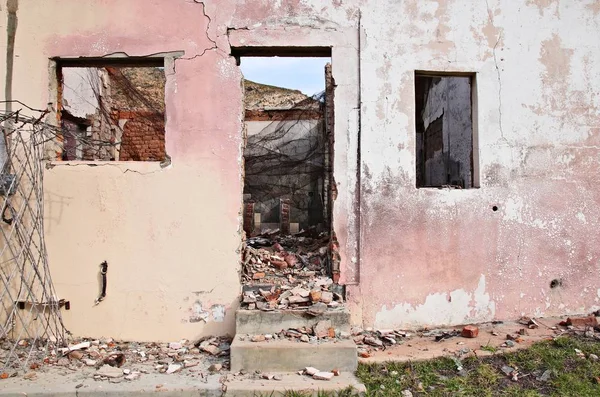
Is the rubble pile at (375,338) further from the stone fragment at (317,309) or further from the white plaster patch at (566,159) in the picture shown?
the white plaster patch at (566,159)

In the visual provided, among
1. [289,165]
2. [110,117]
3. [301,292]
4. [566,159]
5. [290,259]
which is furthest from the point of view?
[289,165]

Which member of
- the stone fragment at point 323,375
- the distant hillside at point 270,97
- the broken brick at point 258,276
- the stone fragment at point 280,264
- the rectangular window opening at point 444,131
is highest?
the distant hillside at point 270,97

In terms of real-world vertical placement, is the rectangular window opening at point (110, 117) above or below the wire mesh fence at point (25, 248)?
above

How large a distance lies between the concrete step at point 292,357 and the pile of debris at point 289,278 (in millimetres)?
439

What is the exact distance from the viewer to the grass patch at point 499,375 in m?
3.83

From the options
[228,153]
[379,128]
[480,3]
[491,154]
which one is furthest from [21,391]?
[480,3]

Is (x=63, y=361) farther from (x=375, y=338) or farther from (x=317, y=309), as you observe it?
(x=375, y=338)

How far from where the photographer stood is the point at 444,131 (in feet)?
34.6

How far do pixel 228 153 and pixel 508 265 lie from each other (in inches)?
133

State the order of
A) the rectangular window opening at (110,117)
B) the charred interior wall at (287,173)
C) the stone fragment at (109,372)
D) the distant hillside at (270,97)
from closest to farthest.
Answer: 1. the stone fragment at (109,372)
2. the rectangular window opening at (110,117)
3. the charred interior wall at (287,173)
4. the distant hillside at (270,97)

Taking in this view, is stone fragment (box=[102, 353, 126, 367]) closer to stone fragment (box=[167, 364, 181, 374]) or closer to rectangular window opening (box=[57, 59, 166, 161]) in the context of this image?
stone fragment (box=[167, 364, 181, 374])

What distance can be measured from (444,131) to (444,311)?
6.30 m

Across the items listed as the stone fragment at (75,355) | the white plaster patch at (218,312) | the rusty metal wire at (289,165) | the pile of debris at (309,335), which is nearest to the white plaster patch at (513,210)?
the pile of debris at (309,335)

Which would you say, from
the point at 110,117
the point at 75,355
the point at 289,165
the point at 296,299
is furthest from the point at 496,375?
the point at 110,117
